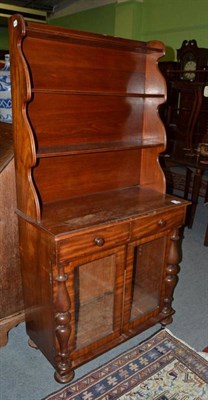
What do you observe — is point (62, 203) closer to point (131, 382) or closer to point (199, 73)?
point (131, 382)

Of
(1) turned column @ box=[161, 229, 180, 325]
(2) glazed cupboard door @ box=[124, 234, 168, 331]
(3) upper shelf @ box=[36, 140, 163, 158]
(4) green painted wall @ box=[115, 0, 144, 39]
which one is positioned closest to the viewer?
(3) upper shelf @ box=[36, 140, 163, 158]

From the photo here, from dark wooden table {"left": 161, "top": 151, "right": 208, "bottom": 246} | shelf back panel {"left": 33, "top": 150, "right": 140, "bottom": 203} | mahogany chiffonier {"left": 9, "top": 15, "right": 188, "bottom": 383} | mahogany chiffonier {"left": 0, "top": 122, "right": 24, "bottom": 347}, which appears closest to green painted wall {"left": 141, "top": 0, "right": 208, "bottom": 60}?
dark wooden table {"left": 161, "top": 151, "right": 208, "bottom": 246}

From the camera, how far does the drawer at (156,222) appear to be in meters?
1.59

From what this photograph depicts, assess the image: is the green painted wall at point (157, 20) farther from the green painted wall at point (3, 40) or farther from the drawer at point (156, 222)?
the drawer at point (156, 222)

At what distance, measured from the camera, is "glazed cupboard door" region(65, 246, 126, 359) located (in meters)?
1.55

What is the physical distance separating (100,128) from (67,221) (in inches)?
25.5

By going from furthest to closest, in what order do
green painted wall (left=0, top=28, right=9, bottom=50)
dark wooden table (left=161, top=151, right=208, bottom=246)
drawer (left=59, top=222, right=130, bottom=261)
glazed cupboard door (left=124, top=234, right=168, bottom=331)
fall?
green painted wall (left=0, top=28, right=9, bottom=50), dark wooden table (left=161, top=151, right=208, bottom=246), glazed cupboard door (left=124, top=234, right=168, bottom=331), drawer (left=59, top=222, right=130, bottom=261)

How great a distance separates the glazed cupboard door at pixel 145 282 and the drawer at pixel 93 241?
179mm

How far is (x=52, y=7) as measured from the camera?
7750mm

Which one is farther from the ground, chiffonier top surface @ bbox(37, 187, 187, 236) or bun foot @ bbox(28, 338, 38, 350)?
chiffonier top surface @ bbox(37, 187, 187, 236)

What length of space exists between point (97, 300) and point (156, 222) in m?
0.53

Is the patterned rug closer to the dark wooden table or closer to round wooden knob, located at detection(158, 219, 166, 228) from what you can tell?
round wooden knob, located at detection(158, 219, 166, 228)

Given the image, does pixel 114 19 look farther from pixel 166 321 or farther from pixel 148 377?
pixel 148 377

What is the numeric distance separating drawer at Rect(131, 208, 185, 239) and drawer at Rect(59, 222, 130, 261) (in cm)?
7
